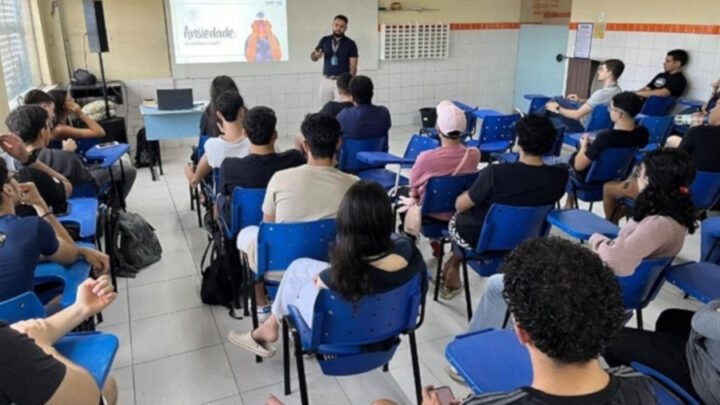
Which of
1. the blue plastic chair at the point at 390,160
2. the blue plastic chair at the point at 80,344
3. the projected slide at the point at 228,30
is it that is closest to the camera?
the blue plastic chair at the point at 80,344

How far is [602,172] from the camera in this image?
4.01 metres

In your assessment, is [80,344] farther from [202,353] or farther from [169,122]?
[169,122]

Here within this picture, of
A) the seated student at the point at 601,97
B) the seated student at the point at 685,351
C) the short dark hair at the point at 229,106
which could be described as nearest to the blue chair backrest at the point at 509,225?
the seated student at the point at 685,351

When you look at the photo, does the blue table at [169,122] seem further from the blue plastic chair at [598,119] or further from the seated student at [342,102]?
the blue plastic chair at [598,119]

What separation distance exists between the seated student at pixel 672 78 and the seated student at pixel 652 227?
4.24 m

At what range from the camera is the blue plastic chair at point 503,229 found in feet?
8.91

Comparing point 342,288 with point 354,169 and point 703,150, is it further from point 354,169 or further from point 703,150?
point 703,150

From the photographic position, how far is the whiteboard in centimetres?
700

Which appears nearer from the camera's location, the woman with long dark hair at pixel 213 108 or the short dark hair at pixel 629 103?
the short dark hair at pixel 629 103

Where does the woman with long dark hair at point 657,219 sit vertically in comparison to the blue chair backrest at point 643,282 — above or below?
above

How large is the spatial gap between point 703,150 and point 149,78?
5.99 metres

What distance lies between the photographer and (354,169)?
4281mm

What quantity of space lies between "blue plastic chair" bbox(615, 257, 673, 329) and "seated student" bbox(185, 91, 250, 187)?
237 centimetres

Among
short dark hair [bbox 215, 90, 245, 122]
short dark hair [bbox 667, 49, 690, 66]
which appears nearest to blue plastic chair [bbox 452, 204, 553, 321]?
short dark hair [bbox 215, 90, 245, 122]
